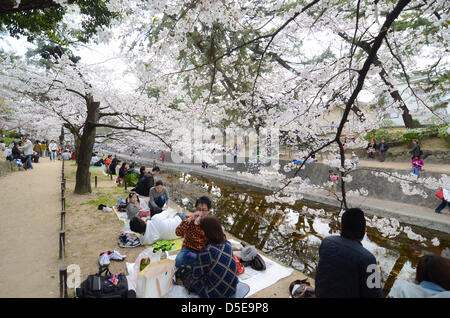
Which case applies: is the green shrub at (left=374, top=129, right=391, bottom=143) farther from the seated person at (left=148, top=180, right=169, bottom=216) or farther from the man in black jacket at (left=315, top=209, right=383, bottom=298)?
the man in black jacket at (left=315, top=209, right=383, bottom=298)

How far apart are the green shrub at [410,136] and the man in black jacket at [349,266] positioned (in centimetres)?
1486

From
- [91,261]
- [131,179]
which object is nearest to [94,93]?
[131,179]

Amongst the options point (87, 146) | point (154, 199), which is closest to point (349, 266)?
point (154, 199)

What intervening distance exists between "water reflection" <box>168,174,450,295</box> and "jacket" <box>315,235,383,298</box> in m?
1.70

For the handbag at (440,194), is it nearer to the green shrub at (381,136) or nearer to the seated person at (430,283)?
the green shrub at (381,136)

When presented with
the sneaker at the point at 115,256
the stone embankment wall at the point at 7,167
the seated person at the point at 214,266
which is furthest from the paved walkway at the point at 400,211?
the stone embankment wall at the point at 7,167

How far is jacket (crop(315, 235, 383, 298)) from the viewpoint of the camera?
2100 millimetres

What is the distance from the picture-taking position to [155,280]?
2773 millimetres

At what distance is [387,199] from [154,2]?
11.8 m

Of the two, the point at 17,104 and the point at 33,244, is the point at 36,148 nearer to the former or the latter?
the point at 17,104

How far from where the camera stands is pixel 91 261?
410 cm

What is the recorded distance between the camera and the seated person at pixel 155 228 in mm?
4770

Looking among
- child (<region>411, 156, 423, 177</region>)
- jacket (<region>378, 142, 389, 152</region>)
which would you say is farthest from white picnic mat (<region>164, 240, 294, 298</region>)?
Result: jacket (<region>378, 142, 389, 152</region>)

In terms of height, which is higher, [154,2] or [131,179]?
[154,2]
